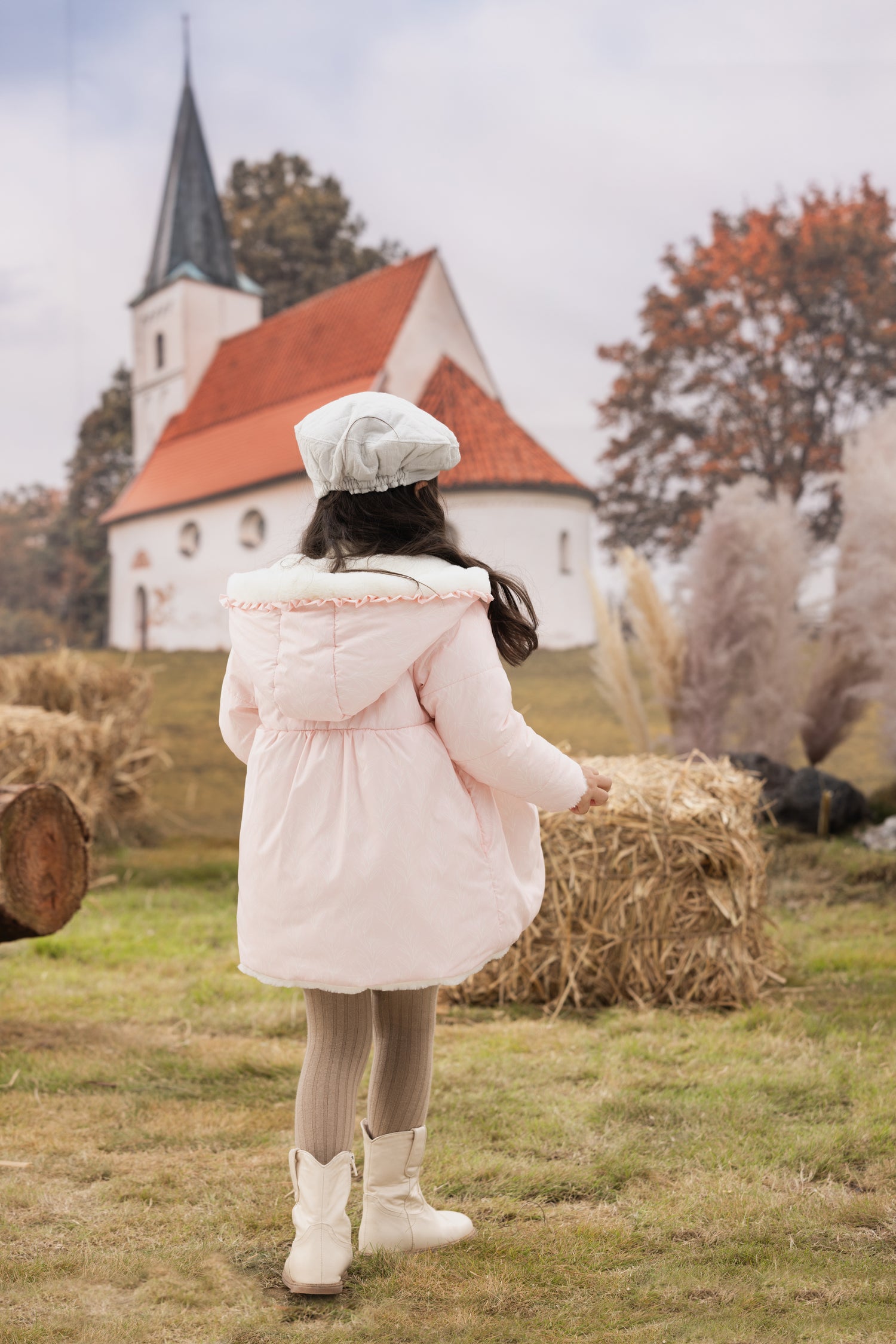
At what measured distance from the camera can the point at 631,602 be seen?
550cm

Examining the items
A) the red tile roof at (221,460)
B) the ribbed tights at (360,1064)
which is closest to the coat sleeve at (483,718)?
the ribbed tights at (360,1064)

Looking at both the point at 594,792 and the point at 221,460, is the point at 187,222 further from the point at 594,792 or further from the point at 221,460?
the point at 594,792

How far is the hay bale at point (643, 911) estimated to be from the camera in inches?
115

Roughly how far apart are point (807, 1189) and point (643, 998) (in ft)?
3.54

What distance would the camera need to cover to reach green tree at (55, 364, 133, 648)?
6.61 m

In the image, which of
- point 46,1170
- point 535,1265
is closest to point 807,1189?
point 535,1265

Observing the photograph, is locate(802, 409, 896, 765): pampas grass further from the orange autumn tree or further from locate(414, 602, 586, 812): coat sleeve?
locate(414, 602, 586, 812): coat sleeve

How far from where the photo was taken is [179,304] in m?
6.70

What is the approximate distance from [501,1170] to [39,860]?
1327 millimetres

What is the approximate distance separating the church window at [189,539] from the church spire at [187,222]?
1.32 meters

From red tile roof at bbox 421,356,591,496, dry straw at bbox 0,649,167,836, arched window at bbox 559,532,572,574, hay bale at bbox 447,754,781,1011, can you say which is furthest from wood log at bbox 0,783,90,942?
arched window at bbox 559,532,572,574

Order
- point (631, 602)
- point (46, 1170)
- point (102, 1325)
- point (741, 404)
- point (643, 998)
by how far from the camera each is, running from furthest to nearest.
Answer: point (741, 404) < point (631, 602) < point (643, 998) < point (46, 1170) < point (102, 1325)

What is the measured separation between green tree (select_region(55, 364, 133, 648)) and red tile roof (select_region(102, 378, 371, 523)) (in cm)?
10

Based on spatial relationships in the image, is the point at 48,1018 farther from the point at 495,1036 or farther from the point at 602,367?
the point at 602,367
